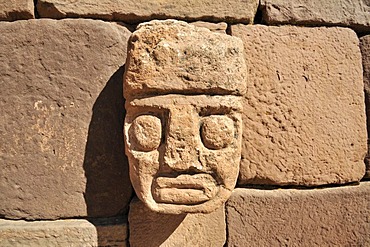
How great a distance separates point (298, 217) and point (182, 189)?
72 centimetres

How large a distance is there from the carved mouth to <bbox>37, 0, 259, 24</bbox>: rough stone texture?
0.81 m

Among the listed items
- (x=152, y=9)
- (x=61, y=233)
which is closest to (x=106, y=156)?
(x=61, y=233)

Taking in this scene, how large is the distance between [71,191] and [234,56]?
94cm

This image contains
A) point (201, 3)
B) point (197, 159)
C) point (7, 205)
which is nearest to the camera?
point (197, 159)

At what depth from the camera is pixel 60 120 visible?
158cm

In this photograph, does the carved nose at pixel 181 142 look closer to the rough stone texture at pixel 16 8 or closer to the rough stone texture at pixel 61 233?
the rough stone texture at pixel 61 233

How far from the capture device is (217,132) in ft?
4.53

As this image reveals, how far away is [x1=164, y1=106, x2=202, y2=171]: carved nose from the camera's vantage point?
1346 millimetres

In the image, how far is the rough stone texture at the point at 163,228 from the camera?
1.62 meters

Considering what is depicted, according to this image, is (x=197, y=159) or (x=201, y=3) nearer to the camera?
(x=197, y=159)

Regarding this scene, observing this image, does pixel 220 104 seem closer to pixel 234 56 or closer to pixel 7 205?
pixel 234 56

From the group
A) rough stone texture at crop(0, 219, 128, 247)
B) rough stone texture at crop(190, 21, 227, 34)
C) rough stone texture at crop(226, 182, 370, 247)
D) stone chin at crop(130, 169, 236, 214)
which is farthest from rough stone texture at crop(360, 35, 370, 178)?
rough stone texture at crop(0, 219, 128, 247)

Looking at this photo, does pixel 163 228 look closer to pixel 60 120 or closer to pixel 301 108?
pixel 60 120

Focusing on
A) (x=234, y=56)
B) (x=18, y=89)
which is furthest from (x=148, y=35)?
(x=18, y=89)
